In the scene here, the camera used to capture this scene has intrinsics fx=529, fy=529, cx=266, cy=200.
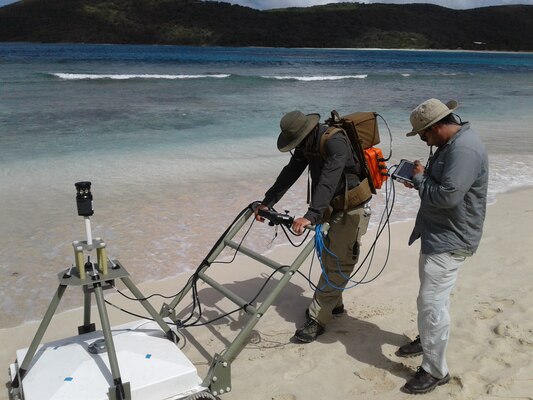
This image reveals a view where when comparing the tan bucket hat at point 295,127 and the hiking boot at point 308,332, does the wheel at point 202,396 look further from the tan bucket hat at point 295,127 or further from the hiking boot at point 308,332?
the tan bucket hat at point 295,127

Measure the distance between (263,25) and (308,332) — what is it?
150580 millimetres

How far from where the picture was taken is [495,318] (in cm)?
465

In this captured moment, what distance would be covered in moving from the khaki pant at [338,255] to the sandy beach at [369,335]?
0.95 feet

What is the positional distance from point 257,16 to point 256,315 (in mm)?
162884

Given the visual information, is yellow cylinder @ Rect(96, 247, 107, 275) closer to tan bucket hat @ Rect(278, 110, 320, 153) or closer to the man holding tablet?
tan bucket hat @ Rect(278, 110, 320, 153)

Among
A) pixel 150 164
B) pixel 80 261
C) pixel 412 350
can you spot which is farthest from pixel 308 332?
pixel 150 164

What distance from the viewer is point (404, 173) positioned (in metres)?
3.66

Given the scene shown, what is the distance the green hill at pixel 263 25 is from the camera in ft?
420

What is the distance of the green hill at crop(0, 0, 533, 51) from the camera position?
128 metres

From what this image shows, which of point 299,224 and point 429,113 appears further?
point 299,224

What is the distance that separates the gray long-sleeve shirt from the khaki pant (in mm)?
684

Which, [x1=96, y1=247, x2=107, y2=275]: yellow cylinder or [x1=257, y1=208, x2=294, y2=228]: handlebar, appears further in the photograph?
[x1=257, y1=208, x2=294, y2=228]: handlebar

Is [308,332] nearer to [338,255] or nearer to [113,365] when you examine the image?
[338,255]

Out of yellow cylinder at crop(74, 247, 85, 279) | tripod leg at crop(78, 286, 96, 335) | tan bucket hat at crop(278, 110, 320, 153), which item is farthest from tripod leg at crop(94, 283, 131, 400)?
tan bucket hat at crop(278, 110, 320, 153)
